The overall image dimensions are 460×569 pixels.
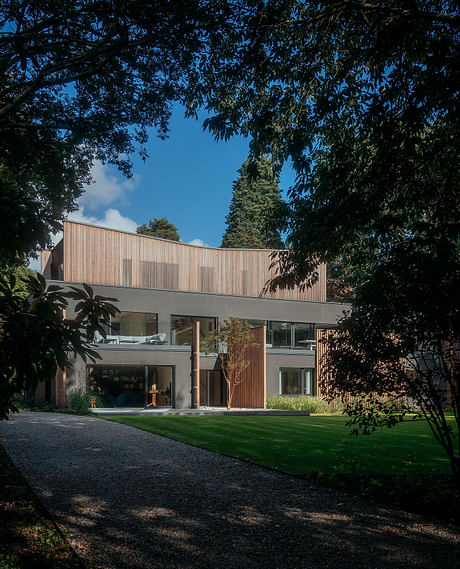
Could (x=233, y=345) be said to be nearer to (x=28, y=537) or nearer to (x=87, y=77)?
(x=87, y=77)

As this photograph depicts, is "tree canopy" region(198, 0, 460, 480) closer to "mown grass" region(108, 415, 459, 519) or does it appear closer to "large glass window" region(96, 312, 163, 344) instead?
"mown grass" region(108, 415, 459, 519)

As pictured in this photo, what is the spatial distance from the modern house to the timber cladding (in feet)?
0.16

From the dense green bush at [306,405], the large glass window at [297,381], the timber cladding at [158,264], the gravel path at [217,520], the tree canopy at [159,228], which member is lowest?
the dense green bush at [306,405]

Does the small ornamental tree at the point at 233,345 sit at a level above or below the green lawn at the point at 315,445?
above

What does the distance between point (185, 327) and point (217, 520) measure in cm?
1992

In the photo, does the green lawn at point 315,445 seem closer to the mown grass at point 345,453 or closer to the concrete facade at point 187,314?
the mown grass at point 345,453

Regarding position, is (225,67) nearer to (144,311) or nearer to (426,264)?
(426,264)

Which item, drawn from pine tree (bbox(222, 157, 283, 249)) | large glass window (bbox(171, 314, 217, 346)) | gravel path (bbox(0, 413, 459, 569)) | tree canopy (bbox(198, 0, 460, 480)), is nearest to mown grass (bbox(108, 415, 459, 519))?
gravel path (bbox(0, 413, 459, 569))

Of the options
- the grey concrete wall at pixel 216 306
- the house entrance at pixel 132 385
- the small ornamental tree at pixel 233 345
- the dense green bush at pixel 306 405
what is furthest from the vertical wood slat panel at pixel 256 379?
the house entrance at pixel 132 385

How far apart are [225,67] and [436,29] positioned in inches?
111

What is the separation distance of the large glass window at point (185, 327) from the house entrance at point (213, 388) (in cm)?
192

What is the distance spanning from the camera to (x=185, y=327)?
24859 mm

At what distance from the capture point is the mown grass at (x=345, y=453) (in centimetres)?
604

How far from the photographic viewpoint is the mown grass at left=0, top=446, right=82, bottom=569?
3.81m
